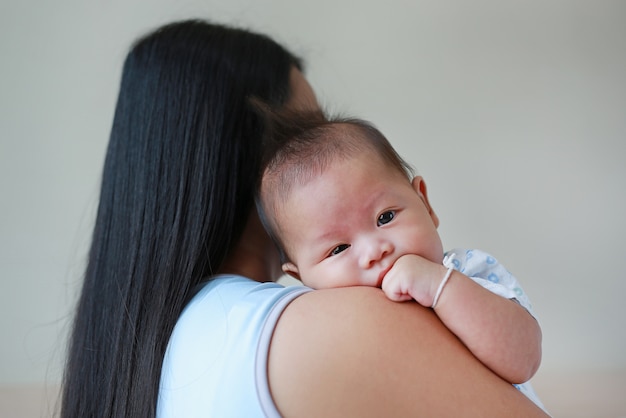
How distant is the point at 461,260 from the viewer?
105 cm

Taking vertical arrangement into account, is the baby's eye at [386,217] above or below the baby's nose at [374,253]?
above

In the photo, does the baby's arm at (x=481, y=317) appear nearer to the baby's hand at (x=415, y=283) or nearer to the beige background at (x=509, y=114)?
the baby's hand at (x=415, y=283)

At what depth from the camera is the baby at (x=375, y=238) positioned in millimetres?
803

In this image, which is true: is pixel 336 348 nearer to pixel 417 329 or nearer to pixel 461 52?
pixel 417 329

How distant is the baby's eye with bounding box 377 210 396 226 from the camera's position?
0.97 metres

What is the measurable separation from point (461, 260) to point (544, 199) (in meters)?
1.79

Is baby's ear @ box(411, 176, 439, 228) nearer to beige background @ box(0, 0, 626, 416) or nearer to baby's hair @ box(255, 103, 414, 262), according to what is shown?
baby's hair @ box(255, 103, 414, 262)

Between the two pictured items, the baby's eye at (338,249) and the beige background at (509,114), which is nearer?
the baby's eye at (338,249)

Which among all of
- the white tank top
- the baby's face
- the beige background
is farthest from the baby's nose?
the beige background

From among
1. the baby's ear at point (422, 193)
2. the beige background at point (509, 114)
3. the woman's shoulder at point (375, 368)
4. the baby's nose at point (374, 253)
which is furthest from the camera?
the beige background at point (509, 114)

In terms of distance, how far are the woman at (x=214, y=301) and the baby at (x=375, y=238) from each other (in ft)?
0.12

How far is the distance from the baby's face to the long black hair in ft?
0.50

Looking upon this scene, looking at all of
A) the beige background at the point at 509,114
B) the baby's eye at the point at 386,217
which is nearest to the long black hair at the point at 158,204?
the baby's eye at the point at 386,217

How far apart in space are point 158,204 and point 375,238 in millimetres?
368
